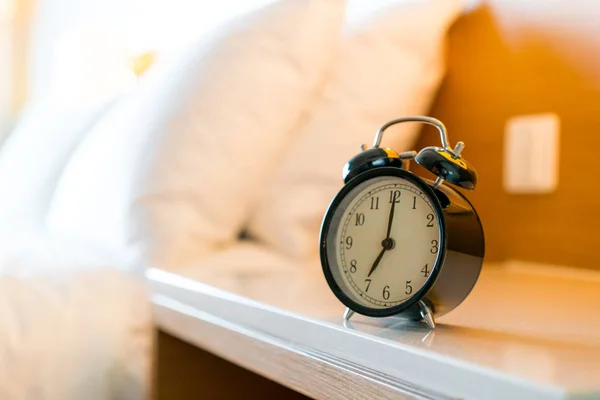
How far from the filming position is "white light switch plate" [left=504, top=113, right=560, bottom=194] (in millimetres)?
1135

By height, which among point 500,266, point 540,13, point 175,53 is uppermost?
point 540,13

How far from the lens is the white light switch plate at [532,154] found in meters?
1.13

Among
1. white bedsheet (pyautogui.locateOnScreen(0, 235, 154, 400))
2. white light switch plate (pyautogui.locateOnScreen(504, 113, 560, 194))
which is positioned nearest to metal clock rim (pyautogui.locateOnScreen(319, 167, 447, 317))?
white bedsheet (pyautogui.locateOnScreen(0, 235, 154, 400))

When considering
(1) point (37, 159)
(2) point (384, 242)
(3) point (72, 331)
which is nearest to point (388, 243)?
(2) point (384, 242)

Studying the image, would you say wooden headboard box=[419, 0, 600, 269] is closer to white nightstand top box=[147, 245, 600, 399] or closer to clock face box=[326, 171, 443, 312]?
white nightstand top box=[147, 245, 600, 399]

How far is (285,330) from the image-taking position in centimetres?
70

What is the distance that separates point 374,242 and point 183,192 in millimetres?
691

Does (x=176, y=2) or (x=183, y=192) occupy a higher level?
(x=176, y=2)

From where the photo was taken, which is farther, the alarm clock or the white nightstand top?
the alarm clock

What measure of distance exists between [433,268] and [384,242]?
0.19 feet

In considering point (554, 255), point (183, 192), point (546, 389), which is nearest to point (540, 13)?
point (554, 255)

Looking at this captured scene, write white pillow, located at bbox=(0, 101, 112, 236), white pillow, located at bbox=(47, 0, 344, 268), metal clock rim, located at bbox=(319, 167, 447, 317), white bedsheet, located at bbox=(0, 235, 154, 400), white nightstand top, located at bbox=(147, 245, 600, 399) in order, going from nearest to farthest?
white nightstand top, located at bbox=(147, 245, 600, 399), metal clock rim, located at bbox=(319, 167, 447, 317), white bedsheet, located at bbox=(0, 235, 154, 400), white pillow, located at bbox=(47, 0, 344, 268), white pillow, located at bbox=(0, 101, 112, 236)

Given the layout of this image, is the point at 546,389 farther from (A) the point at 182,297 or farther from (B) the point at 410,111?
(B) the point at 410,111

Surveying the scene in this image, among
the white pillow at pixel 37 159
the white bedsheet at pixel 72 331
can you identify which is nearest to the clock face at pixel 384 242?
the white bedsheet at pixel 72 331
